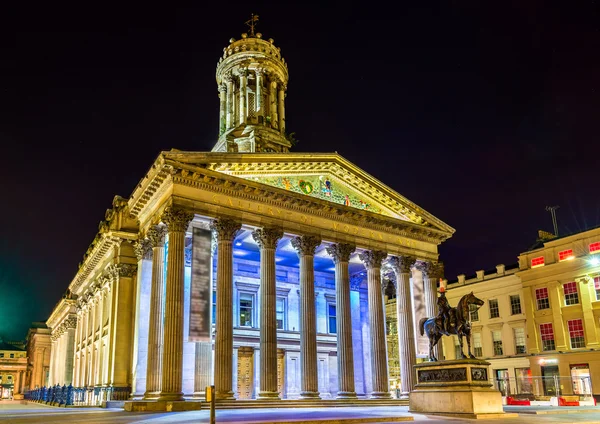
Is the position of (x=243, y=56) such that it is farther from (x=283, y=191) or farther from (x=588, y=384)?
(x=588, y=384)

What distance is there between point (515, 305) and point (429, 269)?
18388 millimetres

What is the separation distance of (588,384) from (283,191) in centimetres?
3005

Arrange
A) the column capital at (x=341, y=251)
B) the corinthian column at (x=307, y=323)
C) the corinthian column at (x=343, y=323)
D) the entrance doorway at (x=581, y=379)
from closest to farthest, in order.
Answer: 1. the corinthian column at (x=307, y=323)
2. the corinthian column at (x=343, y=323)
3. the column capital at (x=341, y=251)
4. the entrance doorway at (x=581, y=379)

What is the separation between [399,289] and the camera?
3756 cm

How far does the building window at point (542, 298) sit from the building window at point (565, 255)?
3.13m

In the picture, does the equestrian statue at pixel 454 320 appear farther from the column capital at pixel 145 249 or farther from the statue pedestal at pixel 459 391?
the column capital at pixel 145 249

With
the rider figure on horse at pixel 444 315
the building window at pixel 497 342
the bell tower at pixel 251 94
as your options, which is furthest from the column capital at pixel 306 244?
the building window at pixel 497 342

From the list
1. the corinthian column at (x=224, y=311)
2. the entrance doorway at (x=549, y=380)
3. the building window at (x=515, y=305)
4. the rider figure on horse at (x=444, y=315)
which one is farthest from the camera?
the building window at (x=515, y=305)

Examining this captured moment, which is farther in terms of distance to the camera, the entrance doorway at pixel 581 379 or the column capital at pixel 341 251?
the entrance doorway at pixel 581 379

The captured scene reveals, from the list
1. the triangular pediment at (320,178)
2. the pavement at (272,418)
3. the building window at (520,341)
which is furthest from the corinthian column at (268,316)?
the building window at (520,341)

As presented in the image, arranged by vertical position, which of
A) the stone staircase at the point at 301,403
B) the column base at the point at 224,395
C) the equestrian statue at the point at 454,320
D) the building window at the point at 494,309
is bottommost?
the stone staircase at the point at 301,403

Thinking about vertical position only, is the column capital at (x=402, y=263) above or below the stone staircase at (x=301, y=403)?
above

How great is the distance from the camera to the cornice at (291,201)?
95.8 ft

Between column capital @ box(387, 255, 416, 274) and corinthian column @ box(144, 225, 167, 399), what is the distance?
15.9 m
